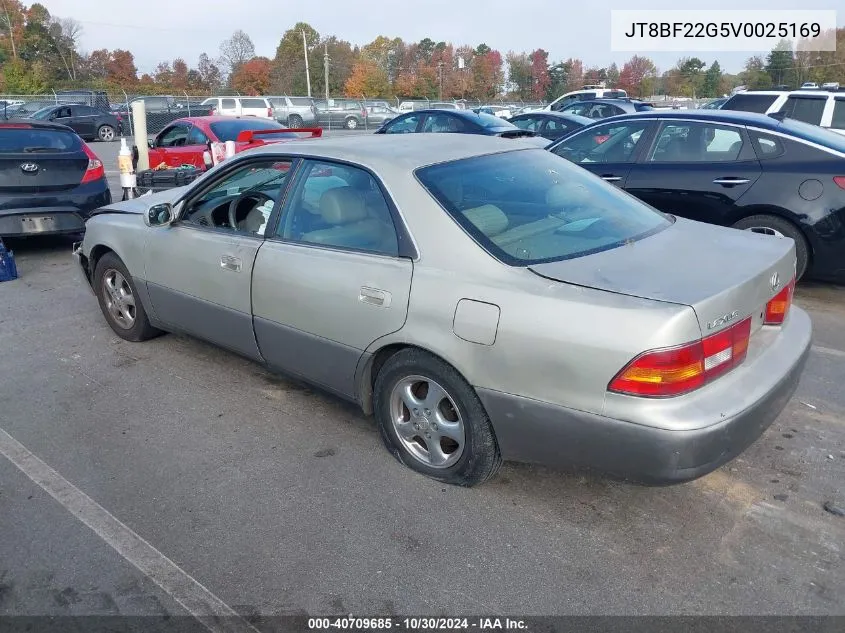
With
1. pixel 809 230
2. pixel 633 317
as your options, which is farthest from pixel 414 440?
pixel 809 230

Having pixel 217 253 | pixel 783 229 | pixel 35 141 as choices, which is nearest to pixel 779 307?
pixel 217 253

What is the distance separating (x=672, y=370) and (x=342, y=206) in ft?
5.98

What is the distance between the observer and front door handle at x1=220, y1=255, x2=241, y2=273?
3.91 meters

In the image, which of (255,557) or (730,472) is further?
(730,472)

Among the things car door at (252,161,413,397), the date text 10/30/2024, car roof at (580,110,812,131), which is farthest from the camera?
car roof at (580,110,812,131)

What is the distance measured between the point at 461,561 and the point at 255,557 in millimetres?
813

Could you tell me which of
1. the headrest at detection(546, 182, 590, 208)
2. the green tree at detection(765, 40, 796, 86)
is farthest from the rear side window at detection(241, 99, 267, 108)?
the green tree at detection(765, 40, 796, 86)

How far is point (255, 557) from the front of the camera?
110 inches

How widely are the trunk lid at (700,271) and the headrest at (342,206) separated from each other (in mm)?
1032

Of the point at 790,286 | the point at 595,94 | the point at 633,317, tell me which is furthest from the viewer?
the point at 595,94

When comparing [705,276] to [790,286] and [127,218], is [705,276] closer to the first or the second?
[790,286]

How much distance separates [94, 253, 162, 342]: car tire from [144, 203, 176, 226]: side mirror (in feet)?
2.01

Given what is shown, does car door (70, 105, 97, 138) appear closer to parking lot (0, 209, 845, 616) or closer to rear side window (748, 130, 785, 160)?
parking lot (0, 209, 845, 616)

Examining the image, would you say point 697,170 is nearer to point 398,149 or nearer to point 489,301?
point 398,149
